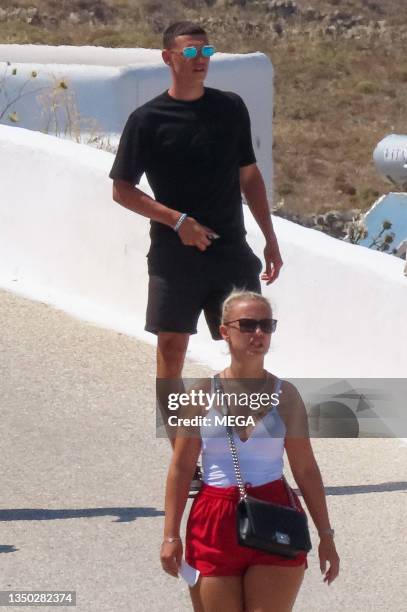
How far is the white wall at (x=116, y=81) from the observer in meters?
12.0

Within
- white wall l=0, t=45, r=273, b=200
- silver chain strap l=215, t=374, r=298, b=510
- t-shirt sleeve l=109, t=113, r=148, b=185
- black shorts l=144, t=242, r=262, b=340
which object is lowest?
white wall l=0, t=45, r=273, b=200

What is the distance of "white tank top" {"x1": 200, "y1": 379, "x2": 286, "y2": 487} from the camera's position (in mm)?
3818

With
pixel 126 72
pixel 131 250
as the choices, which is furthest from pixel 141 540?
pixel 126 72

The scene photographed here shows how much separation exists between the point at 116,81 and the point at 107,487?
7.19 metres

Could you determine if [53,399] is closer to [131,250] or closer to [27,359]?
[27,359]

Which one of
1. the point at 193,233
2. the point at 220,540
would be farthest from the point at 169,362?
the point at 220,540

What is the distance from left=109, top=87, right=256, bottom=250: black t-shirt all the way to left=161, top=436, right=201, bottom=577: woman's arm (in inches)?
74.2

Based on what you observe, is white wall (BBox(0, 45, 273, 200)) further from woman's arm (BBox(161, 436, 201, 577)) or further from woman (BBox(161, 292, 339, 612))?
woman's arm (BBox(161, 436, 201, 577))

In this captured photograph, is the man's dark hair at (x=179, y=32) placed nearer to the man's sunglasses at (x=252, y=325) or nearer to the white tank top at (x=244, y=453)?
the man's sunglasses at (x=252, y=325)

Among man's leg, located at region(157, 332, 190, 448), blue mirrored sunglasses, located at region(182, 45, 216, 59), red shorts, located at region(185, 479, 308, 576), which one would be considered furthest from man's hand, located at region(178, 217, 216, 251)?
red shorts, located at region(185, 479, 308, 576)

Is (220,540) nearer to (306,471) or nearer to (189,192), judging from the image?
(306,471)

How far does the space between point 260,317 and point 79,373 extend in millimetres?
3697

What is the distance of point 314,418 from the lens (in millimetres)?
7020

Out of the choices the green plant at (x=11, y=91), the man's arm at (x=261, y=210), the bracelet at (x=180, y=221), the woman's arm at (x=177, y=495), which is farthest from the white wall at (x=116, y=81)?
the woman's arm at (x=177, y=495)
